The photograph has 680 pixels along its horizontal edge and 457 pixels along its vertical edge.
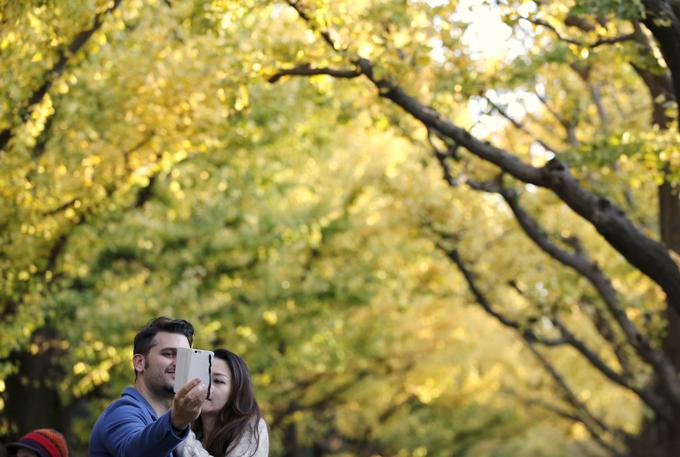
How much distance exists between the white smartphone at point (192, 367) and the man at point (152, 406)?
0.12 meters

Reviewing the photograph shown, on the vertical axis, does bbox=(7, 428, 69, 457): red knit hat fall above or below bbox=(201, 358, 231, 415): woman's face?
below

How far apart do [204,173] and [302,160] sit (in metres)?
2.57

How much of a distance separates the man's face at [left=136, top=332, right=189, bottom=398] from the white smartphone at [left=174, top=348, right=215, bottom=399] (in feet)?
2.07

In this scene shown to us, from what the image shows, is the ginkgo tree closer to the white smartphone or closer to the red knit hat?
the red knit hat

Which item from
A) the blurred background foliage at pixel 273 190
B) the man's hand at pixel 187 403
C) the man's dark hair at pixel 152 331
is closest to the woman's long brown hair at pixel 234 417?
the man's dark hair at pixel 152 331

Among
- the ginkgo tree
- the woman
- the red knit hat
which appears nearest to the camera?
the woman

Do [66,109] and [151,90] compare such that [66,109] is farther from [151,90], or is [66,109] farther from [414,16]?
[414,16]

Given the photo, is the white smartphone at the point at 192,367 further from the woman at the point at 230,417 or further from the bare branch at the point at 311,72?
the bare branch at the point at 311,72

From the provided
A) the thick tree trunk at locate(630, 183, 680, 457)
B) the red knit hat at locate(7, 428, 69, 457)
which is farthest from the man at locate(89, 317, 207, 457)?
the thick tree trunk at locate(630, 183, 680, 457)

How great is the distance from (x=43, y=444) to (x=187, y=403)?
244 centimetres

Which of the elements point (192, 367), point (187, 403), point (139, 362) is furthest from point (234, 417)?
point (187, 403)

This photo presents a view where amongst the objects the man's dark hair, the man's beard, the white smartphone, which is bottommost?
the man's beard

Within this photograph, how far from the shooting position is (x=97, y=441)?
5684mm

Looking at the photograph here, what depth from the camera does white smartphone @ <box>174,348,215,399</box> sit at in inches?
204
